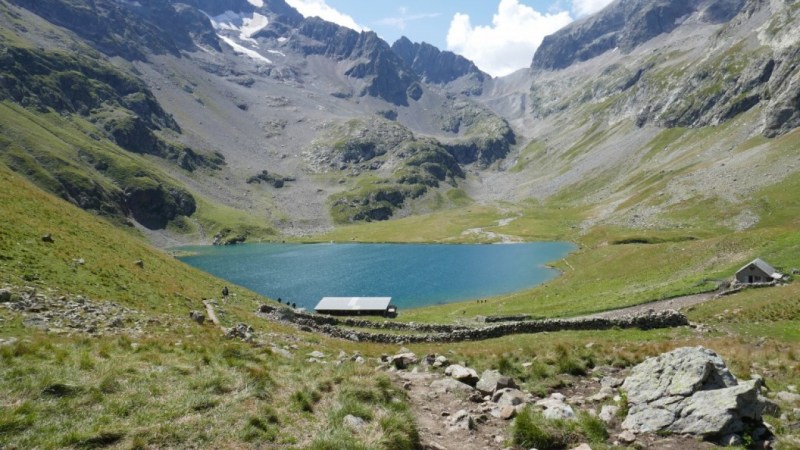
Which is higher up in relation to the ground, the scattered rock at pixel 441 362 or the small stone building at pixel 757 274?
the scattered rock at pixel 441 362

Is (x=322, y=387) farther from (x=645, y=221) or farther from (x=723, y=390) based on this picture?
(x=645, y=221)

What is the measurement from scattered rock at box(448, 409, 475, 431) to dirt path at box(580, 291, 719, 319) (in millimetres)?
33329

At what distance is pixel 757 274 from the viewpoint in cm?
4391

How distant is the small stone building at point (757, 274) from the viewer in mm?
43062

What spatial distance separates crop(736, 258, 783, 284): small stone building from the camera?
4306 cm

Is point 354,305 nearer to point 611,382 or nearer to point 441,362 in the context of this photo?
point 441,362

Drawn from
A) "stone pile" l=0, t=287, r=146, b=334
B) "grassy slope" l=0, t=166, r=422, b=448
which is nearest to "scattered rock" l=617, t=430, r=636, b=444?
"grassy slope" l=0, t=166, r=422, b=448

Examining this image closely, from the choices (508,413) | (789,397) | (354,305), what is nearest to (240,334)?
(508,413)

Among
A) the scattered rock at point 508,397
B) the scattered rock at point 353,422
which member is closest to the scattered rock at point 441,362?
the scattered rock at point 508,397

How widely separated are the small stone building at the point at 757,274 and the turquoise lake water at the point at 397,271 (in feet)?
159

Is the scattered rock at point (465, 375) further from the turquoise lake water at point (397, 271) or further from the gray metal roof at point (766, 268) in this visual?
the turquoise lake water at point (397, 271)

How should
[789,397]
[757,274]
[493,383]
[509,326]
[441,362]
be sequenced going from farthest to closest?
[757,274] < [509,326] < [441,362] < [493,383] < [789,397]

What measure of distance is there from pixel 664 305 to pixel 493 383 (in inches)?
1401

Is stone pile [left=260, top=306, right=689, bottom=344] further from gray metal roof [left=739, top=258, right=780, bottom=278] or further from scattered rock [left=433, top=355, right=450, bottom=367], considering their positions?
scattered rock [left=433, top=355, right=450, bottom=367]
